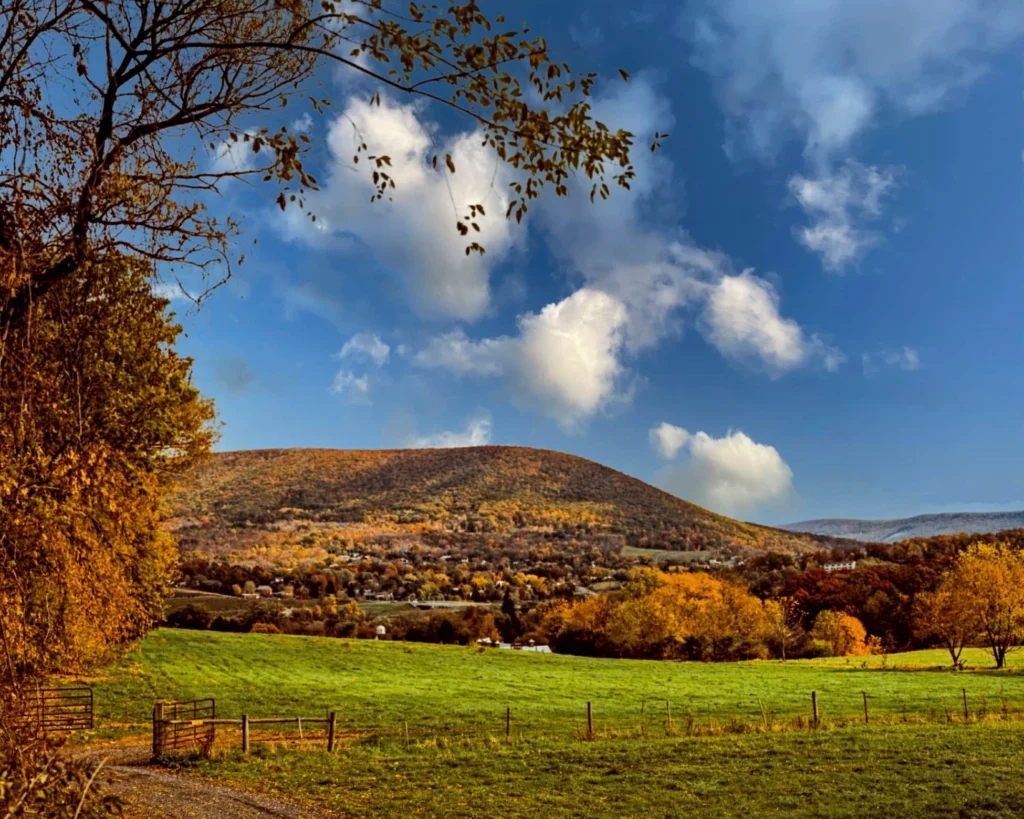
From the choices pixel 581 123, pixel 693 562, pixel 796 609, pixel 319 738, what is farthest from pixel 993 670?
pixel 693 562

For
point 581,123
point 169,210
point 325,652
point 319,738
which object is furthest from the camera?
point 325,652

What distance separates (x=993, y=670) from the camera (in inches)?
2244

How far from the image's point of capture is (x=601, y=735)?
1172 inches

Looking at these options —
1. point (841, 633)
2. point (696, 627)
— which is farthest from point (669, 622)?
point (841, 633)

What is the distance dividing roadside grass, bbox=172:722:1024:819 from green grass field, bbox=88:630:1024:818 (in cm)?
9

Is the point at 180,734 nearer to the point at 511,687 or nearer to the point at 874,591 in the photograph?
the point at 511,687

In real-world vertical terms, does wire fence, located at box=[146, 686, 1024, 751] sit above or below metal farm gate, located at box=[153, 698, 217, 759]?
below

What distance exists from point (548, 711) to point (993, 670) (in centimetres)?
3933

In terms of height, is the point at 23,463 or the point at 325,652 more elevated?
the point at 23,463

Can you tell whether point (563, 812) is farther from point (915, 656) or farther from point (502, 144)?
point (915, 656)

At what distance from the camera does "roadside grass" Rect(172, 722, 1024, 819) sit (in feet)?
54.8

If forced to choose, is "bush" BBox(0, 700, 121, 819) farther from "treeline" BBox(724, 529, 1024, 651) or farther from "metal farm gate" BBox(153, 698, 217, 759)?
"treeline" BBox(724, 529, 1024, 651)

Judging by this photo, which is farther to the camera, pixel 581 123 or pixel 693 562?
pixel 693 562

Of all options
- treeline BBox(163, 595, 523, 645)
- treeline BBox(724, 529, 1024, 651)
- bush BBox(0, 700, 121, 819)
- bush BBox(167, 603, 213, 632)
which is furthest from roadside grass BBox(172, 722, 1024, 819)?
treeline BBox(724, 529, 1024, 651)
